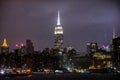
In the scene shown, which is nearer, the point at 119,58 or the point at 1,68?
the point at 119,58

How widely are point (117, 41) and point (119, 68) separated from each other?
97.2 ft

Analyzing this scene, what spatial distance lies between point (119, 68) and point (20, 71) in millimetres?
66970

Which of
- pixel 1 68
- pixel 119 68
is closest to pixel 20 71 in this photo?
pixel 1 68

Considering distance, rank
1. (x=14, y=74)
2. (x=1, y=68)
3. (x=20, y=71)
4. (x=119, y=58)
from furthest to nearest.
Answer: (x=1, y=68) → (x=20, y=71) → (x=14, y=74) → (x=119, y=58)

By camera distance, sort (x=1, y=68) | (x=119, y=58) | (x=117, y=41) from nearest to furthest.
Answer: (x=119, y=58)
(x=117, y=41)
(x=1, y=68)

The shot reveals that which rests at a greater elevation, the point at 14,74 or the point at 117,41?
the point at 117,41

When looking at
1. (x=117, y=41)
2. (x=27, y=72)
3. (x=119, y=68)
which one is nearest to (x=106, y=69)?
(x=27, y=72)

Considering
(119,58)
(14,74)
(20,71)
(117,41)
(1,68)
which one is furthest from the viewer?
(1,68)

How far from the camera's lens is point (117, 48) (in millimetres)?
137500

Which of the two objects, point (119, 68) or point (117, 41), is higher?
point (117, 41)

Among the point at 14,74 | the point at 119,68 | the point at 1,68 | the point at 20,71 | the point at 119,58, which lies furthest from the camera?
the point at 1,68

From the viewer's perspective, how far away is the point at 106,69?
197250 millimetres

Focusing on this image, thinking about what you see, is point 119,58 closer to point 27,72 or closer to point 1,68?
point 27,72

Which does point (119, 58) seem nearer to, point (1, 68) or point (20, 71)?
point (20, 71)
